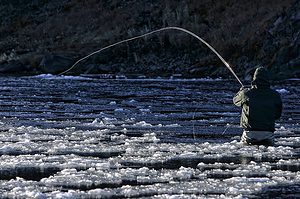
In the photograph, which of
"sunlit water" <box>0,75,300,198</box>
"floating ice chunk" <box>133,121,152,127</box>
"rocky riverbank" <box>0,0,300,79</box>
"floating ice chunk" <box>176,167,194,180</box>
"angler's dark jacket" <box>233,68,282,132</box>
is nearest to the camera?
"sunlit water" <box>0,75,300,198</box>

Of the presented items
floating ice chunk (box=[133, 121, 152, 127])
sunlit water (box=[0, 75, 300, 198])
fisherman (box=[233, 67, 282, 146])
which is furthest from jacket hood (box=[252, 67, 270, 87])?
floating ice chunk (box=[133, 121, 152, 127])

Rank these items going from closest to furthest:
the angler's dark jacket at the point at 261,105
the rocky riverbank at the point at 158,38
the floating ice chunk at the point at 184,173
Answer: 1. the floating ice chunk at the point at 184,173
2. the angler's dark jacket at the point at 261,105
3. the rocky riverbank at the point at 158,38

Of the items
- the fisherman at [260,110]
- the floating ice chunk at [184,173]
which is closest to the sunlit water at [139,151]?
the floating ice chunk at [184,173]

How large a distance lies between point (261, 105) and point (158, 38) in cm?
3486

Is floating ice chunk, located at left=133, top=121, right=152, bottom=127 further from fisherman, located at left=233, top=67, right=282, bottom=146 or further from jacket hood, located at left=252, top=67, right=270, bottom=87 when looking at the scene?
jacket hood, located at left=252, top=67, right=270, bottom=87

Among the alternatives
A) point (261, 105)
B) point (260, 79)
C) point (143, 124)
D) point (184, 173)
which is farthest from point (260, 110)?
point (143, 124)

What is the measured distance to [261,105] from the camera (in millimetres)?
13766

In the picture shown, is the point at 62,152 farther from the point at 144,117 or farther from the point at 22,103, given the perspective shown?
the point at 22,103

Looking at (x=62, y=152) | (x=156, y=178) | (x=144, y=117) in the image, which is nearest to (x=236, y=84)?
(x=144, y=117)

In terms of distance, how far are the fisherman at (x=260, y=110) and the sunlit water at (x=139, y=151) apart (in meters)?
0.30

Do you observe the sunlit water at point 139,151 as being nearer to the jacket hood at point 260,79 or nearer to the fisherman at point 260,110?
the fisherman at point 260,110

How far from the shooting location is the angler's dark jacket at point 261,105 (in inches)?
539

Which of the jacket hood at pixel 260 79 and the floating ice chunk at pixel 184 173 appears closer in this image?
the floating ice chunk at pixel 184 173

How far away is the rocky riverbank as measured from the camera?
4078 centimetres
